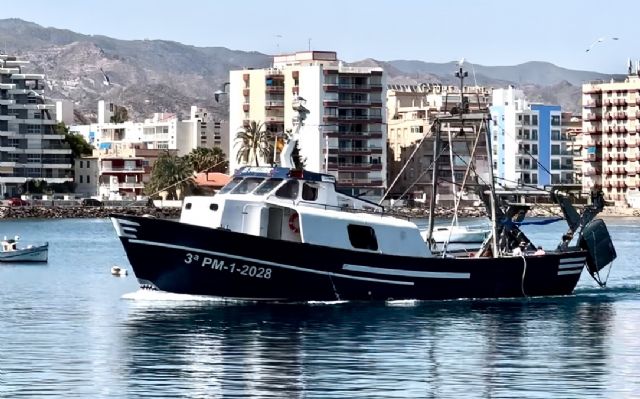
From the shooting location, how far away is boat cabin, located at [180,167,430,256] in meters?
48.8

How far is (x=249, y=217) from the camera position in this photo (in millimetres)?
48938

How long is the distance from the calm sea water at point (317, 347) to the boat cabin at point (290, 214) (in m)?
2.17

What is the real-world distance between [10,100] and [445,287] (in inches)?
5341

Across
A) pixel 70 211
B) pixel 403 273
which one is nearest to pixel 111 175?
pixel 70 211

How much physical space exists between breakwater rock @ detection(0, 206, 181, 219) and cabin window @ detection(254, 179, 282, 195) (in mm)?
114709

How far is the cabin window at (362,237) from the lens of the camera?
49516 millimetres

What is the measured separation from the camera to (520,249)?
54250 mm

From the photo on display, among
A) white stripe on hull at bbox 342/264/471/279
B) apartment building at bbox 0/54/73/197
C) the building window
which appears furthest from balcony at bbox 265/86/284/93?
white stripe on hull at bbox 342/264/471/279

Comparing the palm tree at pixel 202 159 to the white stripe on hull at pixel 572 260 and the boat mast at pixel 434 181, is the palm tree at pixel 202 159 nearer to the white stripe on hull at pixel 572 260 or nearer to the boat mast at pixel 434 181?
the boat mast at pixel 434 181

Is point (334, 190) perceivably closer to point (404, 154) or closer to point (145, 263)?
point (145, 263)

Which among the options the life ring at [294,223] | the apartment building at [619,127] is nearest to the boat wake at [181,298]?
the life ring at [294,223]

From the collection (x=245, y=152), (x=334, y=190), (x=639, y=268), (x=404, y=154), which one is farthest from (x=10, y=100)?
(x=334, y=190)

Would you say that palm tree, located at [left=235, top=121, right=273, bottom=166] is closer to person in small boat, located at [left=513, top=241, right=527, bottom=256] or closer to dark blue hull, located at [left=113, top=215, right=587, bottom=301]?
person in small boat, located at [left=513, top=241, right=527, bottom=256]

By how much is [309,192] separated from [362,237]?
2129 mm
